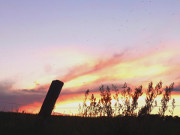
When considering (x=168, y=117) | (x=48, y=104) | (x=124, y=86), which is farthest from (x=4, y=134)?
(x=168, y=117)

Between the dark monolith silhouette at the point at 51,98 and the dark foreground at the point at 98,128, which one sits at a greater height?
the dark monolith silhouette at the point at 51,98

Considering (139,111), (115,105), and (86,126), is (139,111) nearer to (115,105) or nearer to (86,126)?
(115,105)

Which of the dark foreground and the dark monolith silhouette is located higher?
the dark monolith silhouette

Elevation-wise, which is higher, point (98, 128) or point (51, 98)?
point (51, 98)

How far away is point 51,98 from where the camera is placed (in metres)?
7.25

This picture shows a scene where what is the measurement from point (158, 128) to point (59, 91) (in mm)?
3028

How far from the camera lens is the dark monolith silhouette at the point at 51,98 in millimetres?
7168

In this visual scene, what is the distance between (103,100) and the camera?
705cm

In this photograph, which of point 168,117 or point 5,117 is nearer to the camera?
point 5,117

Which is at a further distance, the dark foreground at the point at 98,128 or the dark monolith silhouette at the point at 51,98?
the dark monolith silhouette at the point at 51,98

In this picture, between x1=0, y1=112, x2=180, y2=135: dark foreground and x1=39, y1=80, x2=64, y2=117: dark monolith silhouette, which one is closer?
x1=0, y1=112, x2=180, y2=135: dark foreground

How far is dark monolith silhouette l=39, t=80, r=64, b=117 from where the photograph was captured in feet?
23.5

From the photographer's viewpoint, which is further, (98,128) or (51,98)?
(51,98)

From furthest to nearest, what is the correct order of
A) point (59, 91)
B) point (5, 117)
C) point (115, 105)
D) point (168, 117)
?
point (168, 117)
point (5, 117)
point (59, 91)
point (115, 105)
